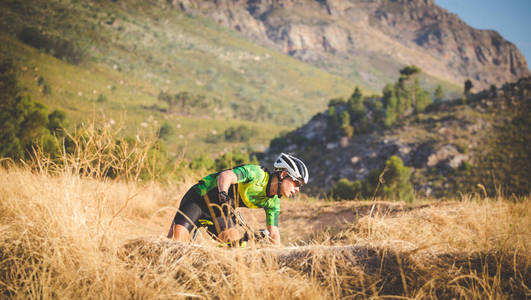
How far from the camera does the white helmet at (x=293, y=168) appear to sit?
3.82 m

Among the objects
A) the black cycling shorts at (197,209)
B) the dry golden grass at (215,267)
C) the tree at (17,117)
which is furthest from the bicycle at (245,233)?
the tree at (17,117)

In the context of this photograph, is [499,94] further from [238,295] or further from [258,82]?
[258,82]

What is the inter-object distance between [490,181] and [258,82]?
556ft

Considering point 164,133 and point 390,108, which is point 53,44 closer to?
point 390,108

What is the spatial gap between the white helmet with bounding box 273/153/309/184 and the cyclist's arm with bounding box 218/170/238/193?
75 cm

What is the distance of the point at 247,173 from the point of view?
3689 millimetres

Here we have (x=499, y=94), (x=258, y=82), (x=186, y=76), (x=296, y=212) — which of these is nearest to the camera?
(x=296, y=212)

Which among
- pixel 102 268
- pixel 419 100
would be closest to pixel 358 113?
pixel 419 100

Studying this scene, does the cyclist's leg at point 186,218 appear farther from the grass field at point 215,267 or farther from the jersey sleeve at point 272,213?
the jersey sleeve at point 272,213

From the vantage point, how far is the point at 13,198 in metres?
3.65

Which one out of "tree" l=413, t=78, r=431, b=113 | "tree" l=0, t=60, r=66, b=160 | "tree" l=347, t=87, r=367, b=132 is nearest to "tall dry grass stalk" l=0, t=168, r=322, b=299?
"tree" l=0, t=60, r=66, b=160

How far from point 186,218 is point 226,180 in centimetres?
75

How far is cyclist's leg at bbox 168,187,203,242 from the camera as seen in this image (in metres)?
3.56

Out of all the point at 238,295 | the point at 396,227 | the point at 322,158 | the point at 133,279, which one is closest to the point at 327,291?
A: the point at 238,295
